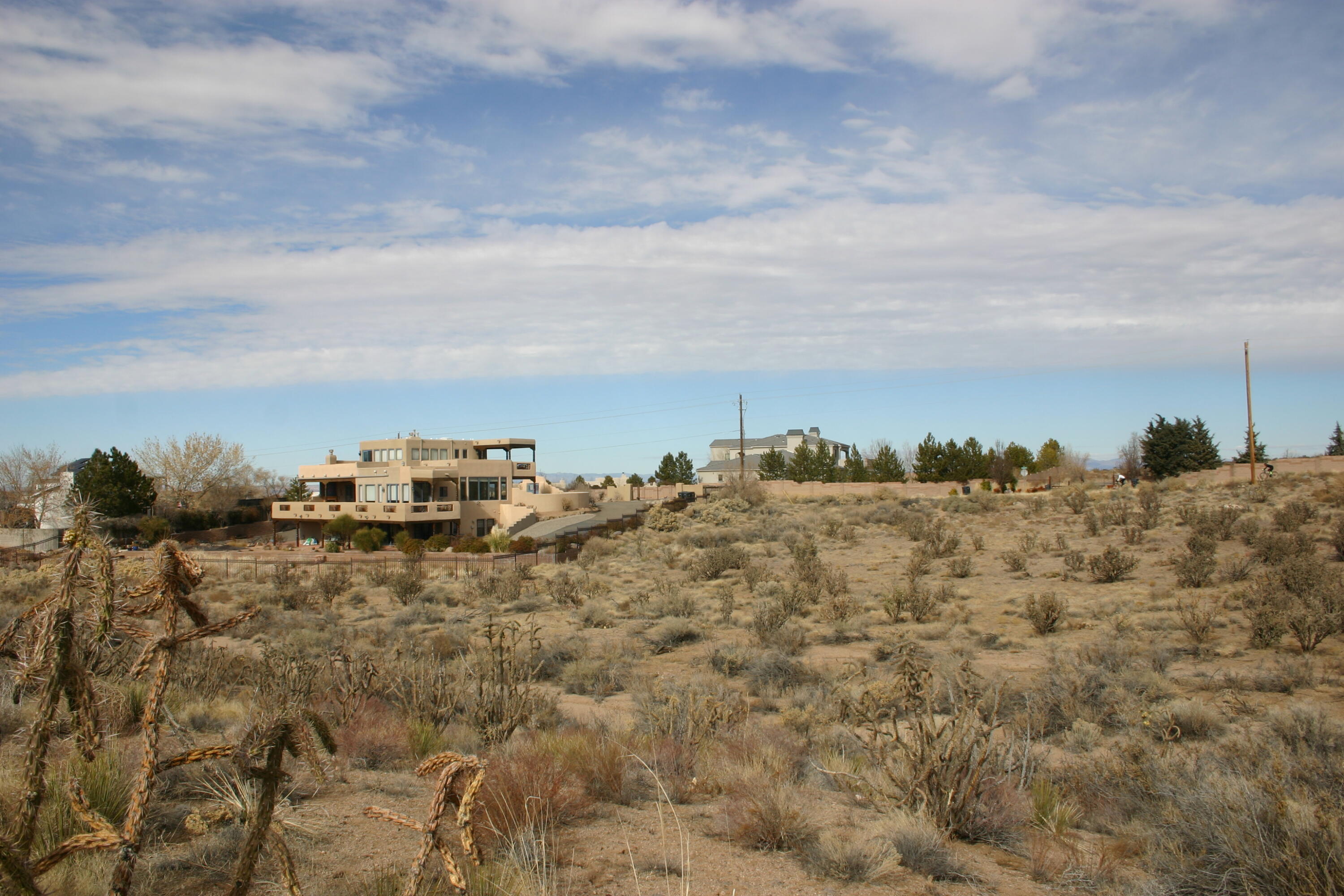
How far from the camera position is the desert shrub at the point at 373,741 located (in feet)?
24.5

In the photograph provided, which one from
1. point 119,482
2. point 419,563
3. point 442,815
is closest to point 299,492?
point 119,482

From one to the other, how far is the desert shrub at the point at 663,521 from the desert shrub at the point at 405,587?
63.4 feet

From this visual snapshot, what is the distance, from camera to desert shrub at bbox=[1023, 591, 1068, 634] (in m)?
16.0

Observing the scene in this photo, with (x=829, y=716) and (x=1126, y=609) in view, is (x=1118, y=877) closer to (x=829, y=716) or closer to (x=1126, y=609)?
(x=829, y=716)

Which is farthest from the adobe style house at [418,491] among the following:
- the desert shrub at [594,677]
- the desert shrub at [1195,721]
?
the desert shrub at [1195,721]

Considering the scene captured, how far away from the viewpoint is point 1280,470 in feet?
152

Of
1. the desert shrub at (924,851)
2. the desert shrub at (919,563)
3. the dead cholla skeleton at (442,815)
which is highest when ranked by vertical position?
the dead cholla skeleton at (442,815)

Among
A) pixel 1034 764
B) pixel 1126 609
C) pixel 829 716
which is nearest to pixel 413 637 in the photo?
pixel 829 716

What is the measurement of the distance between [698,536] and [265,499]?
5177cm

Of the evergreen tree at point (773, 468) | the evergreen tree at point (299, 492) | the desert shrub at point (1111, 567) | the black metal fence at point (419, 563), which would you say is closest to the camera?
the desert shrub at point (1111, 567)

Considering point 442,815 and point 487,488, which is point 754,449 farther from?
point 442,815

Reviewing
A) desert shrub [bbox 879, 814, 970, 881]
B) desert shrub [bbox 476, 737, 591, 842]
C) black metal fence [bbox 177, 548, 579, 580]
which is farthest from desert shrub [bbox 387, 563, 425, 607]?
desert shrub [bbox 879, 814, 970, 881]

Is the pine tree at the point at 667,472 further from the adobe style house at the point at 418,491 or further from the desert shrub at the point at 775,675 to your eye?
the desert shrub at the point at 775,675

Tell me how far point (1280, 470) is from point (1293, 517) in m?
24.7
